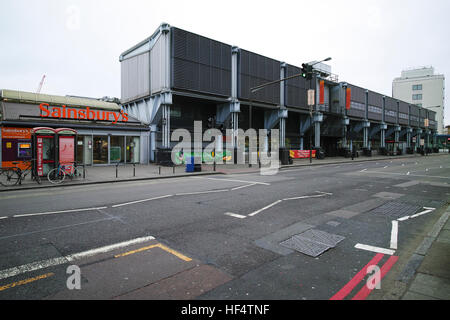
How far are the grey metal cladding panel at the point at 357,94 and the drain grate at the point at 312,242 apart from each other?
49248 mm

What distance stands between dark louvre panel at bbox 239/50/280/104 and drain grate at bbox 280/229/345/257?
87.0 feet

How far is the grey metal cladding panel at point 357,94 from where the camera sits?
48934mm

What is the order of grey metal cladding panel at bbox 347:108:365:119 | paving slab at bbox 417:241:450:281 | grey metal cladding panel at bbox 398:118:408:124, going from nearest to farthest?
paving slab at bbox 417:241:450:281
grey metal cladding panel at bbox 347:108:365:119
grey metal cladding panel at bbox 398:118:408:124

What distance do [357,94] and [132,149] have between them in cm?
4395

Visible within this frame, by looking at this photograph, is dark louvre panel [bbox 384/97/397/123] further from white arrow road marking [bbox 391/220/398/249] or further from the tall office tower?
white arrow road marking [bbox 391/220/398/249]

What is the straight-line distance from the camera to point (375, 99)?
56156 mm

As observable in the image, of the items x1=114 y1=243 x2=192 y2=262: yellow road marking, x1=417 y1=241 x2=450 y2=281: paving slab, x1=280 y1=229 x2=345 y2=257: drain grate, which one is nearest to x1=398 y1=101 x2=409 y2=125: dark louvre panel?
x1=417 y1=241 x2=450 y2=281: paving slab

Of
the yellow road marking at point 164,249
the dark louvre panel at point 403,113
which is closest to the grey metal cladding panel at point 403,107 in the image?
the dark louvre panel at point 403,113

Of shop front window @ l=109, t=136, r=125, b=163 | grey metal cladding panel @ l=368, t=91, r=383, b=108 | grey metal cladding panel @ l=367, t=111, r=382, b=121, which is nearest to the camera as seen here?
shop front window @ l=109, t=136, r=125, b=163

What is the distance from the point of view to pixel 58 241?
5395 millimetres

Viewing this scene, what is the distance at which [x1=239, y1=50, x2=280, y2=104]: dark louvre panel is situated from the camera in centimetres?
3114

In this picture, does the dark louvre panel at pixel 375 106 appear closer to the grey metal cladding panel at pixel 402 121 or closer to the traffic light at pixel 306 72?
the grey metal cladding panel at pixel 402 121

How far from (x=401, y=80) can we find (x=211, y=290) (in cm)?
12378
